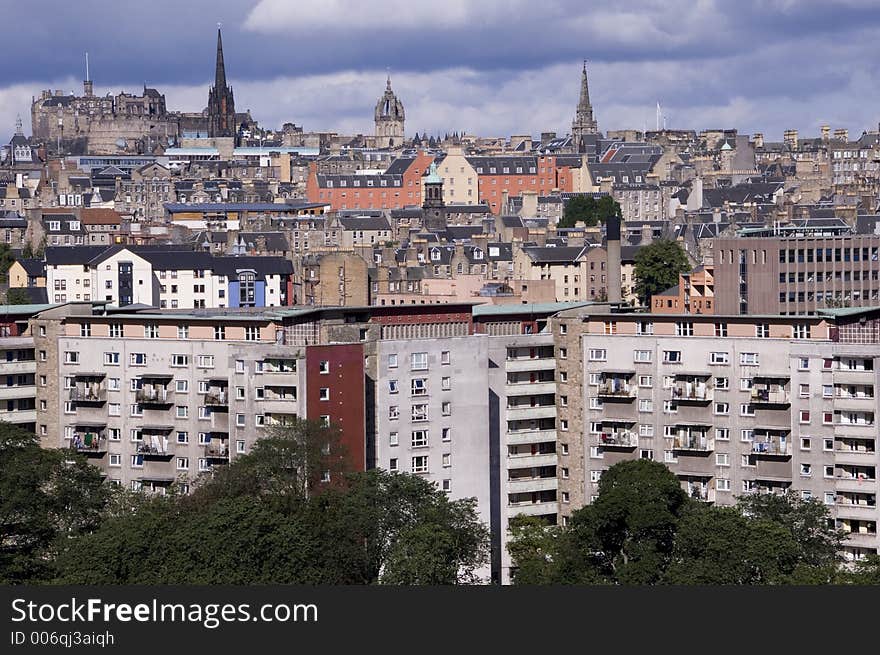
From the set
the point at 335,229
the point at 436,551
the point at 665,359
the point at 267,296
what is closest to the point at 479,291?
the point at 267,296

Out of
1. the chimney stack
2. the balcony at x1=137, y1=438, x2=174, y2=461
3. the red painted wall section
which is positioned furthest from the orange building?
the red painted wall section

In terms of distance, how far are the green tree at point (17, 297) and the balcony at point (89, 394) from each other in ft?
160

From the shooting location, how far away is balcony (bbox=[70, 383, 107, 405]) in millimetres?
80062

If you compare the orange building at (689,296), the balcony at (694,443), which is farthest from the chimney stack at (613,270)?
the balcony at (694,443)

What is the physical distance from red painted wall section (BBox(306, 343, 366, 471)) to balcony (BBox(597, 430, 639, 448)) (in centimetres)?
905

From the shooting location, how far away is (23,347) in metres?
81.6

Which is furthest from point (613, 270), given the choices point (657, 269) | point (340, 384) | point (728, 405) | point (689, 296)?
point (340, 384)

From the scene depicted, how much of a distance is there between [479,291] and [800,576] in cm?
8312

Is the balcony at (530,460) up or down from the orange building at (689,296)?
down

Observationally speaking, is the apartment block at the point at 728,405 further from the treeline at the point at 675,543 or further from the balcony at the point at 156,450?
the balcony at the point at 156,450

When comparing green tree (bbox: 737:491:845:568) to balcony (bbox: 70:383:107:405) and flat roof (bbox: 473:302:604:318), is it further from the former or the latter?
balcony (bbox: 70:383:107:405)

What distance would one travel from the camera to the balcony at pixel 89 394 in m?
80.1

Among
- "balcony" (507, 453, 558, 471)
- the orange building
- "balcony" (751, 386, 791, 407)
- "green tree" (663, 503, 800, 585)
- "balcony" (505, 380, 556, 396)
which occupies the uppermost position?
the orange building

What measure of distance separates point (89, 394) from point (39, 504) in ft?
50.2
